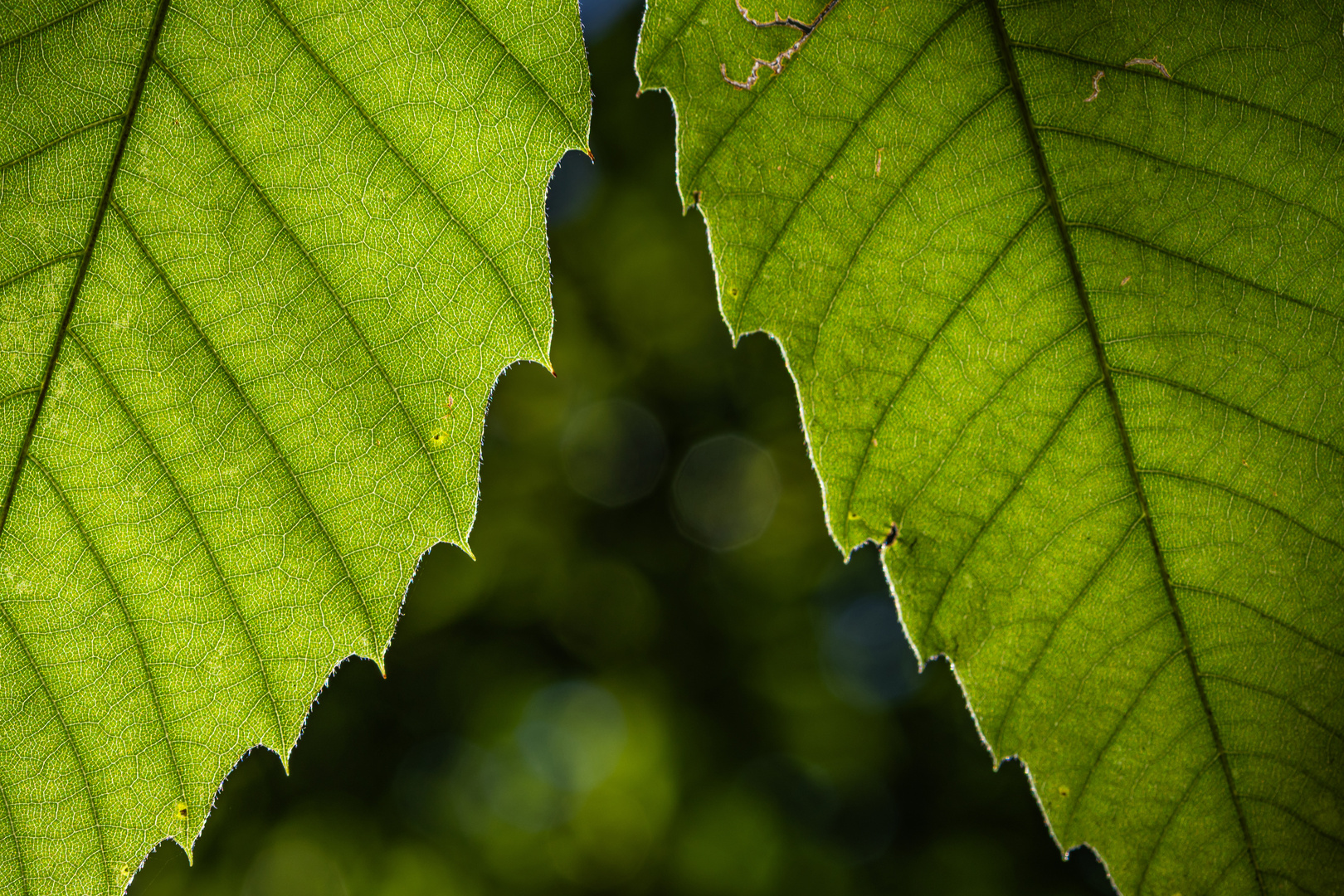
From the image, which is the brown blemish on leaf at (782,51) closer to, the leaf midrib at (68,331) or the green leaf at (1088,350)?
the green leaf at (1088,350)

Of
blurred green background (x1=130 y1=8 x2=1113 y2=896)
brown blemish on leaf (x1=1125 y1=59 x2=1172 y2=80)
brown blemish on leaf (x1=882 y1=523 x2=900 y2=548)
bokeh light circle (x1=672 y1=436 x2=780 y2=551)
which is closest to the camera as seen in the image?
brown blemish on leaf (x1=1125 y1=59 x2=1172 y2=80)

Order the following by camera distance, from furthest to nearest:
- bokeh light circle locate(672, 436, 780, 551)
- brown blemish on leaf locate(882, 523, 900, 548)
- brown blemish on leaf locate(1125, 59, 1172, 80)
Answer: bokeh light circle locate(672, 436, 780, 551) → brown blemish on leaf locate(882, 523, 900, 548) → brown blemish on leaf locate(1125, 59, 1172, 80)

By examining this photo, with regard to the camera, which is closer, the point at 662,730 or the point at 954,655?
the point at 954,655

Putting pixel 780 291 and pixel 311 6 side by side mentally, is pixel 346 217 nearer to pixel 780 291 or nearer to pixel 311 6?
pixel 311 6

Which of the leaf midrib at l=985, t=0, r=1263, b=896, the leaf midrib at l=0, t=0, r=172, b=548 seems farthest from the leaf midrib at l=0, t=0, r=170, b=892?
the leaf midrib at l=985, t=0, r=1263, b=896

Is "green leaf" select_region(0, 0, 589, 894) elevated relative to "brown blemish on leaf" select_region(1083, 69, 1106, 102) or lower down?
elevated

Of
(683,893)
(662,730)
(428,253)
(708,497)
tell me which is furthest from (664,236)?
(428,253)

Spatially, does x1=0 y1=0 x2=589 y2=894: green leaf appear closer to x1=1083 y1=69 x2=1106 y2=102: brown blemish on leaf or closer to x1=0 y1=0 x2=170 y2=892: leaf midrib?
x1=0 y1=0 x2=170 y2=892: leaf midrib
